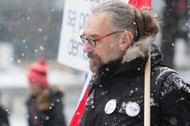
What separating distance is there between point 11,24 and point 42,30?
124 cm

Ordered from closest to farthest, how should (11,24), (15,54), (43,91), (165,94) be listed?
(165,94) < (43,91) < (11,24) < (15,54)

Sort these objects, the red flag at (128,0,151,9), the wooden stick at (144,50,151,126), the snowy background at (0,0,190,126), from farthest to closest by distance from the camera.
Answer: the snowy background at (0,0,190,126)
the red flag at (128,0,151,9)
the wooden stick at (144,50,151,126)

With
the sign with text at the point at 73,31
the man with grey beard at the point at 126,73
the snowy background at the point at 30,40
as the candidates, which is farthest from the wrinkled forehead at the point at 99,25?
the snowy background at the point at 30,40

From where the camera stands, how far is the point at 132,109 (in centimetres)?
349

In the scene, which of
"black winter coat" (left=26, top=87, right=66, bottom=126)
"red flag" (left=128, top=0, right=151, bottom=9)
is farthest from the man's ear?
"black winter coat" (left=26, top=87, right=66, bottom=126)

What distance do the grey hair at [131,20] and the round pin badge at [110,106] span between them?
350mm

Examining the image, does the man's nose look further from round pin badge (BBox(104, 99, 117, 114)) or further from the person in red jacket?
the person in red jacket

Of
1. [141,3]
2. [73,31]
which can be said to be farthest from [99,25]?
[73,31]

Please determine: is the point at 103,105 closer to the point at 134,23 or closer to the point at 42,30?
the point at 134,23

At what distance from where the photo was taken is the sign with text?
5.60m

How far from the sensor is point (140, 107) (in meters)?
3.49

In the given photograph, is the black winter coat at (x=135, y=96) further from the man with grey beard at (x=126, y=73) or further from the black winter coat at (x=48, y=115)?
the black winter coat at (x=48, y=115)

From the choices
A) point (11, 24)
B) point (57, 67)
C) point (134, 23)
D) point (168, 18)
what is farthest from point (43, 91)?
point (57, 67)

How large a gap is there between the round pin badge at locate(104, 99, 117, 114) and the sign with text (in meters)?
1.98
